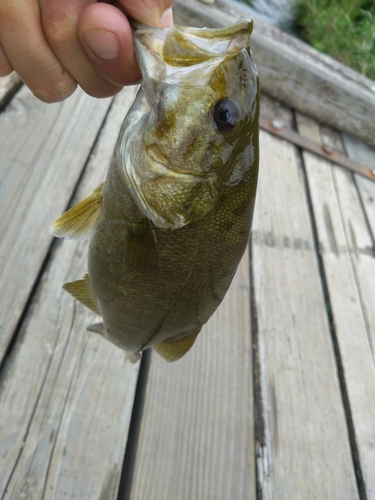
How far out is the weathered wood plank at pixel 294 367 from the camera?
59.6 inches

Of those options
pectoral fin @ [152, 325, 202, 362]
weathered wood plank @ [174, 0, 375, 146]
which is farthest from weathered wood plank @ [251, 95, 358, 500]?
weathered wood plank @ [174, 0, 375, 146]

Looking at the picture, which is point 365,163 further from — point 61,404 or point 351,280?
point 61,404

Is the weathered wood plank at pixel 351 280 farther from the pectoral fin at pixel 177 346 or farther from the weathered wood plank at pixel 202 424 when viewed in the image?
the pectoral fin at pixel 177 346

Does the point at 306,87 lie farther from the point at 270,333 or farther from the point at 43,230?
the point at 43,230

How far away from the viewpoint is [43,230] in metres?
1.78

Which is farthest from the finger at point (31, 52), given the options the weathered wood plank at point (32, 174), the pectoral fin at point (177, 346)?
the weathered wood plank at point (32, 174)

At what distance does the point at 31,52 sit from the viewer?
865 millimetres

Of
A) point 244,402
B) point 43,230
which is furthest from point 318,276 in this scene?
point 43,230

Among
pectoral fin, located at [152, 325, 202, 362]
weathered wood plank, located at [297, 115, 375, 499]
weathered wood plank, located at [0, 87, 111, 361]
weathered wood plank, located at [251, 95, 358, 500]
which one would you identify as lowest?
weathered wood plank, located at [0, 87, 111, 361]

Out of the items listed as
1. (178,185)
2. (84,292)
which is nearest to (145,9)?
(178,185)

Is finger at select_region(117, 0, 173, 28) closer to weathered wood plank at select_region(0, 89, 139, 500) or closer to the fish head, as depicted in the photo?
the fish head

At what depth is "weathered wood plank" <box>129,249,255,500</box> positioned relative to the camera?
1394 millimetres

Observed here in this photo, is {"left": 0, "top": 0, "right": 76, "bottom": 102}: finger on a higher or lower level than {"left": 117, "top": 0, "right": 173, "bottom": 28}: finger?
lower

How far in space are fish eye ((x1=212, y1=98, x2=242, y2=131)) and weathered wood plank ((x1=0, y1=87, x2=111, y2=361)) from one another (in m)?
1.09
